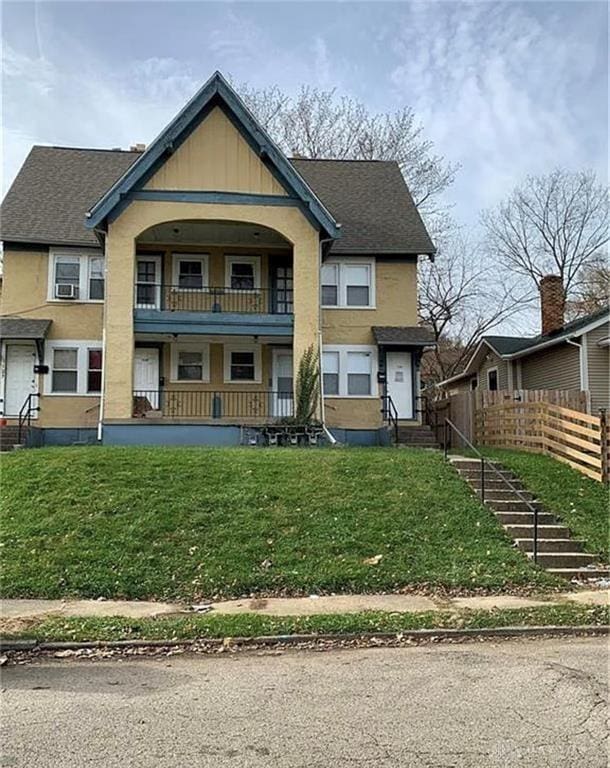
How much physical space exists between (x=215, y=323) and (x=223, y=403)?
2.77m

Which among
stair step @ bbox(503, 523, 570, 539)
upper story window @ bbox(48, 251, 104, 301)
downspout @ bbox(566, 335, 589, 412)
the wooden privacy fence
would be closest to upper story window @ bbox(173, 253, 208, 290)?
upper story window @ bbox(48, 251, 104, 301)

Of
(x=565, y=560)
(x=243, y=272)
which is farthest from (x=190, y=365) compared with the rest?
(x=565, y=560)

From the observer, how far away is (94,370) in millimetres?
20578

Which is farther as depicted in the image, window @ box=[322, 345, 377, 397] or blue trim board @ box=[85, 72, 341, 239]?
window @ box=[322, 345, 377, 397]

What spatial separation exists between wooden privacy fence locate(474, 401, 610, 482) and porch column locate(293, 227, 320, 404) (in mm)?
5323

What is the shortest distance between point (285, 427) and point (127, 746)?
13769 mm

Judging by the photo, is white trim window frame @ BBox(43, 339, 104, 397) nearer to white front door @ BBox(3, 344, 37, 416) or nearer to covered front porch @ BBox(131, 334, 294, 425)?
white front door @ BBox(3, 344, 37, 416)

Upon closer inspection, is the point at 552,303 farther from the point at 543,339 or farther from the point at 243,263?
the point at 243,263

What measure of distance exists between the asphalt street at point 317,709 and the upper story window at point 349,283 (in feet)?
51.6

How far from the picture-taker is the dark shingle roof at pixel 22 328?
776 inches

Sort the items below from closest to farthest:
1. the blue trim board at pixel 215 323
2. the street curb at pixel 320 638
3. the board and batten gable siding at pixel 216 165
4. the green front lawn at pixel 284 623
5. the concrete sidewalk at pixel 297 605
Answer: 1. the street curb at pixel 320 638
2. the green front lawn at pixel 284 623
3. the concrete sidewalk at pixel 297 605
4. the board and batten gable siding at pixel 216 165
5. the blue trim board at pixel 215 323

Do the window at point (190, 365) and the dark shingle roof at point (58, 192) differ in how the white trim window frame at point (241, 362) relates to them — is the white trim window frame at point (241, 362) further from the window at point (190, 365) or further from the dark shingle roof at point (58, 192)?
the dark shingle roof at point (58, 192)

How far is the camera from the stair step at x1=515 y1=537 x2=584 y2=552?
10.5 meters

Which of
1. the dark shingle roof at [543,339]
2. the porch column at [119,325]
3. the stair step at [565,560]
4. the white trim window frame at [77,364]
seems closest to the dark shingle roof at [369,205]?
the dark shingle roof at [543,339]
